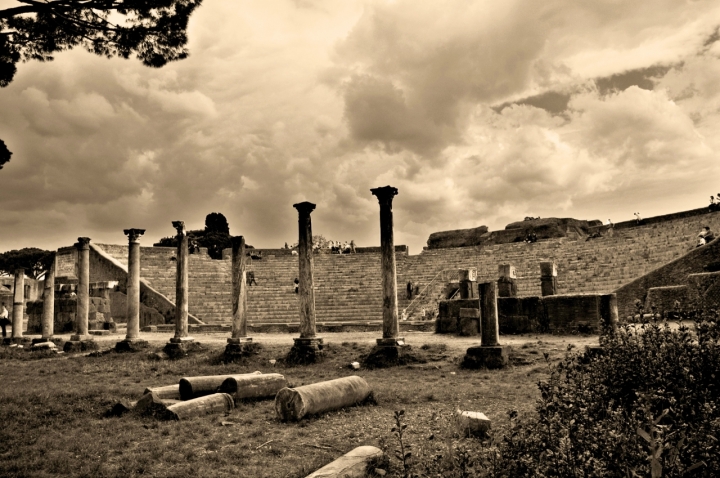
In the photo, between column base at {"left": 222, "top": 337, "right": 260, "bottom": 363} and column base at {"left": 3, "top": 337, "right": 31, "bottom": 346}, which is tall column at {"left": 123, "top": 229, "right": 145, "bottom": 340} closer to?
column base at {"left": 222, "top": 337, "right": 260, "bottom": 363}

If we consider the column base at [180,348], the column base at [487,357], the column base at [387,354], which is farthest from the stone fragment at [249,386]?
the column base at [180,348]

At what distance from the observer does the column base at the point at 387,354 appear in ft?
36.9

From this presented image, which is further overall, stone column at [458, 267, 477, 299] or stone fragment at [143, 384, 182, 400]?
stone column at [458, 267, 477, 299]

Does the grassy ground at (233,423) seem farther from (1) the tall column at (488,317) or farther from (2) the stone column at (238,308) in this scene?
(2) the stone column at (238,308)

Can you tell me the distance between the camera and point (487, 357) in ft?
33.9

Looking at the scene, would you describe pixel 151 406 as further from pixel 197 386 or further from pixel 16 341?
pixel 16 341

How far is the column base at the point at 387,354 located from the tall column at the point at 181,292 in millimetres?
5840

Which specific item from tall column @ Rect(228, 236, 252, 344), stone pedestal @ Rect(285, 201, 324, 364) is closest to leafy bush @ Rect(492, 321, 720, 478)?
stone pedestal @ Rect(285, 201, 324, 364)

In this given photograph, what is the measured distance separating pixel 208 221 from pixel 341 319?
33213 millimetres

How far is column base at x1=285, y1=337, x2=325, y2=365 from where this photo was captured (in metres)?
12.0

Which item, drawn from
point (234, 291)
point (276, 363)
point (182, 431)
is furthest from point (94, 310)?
point (182, 431)

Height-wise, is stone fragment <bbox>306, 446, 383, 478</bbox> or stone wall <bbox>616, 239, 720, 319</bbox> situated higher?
stone wall <bbox>616, 239, 720, 319</bbox>

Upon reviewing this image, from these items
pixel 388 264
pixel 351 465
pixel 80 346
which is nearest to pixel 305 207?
pixel 388 264

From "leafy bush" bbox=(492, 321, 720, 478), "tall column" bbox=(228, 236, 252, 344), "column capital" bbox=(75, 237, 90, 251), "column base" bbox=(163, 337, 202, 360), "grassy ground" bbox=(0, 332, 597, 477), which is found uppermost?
"column capital" bbox=(75, 237, 90, 251)
